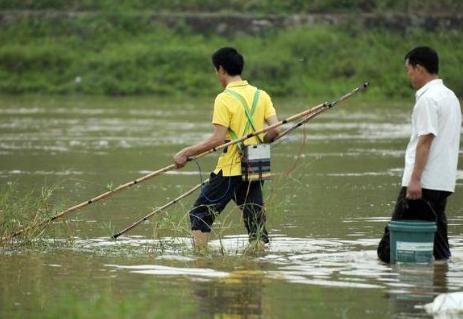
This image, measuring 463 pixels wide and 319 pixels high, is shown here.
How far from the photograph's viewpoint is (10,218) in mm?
11438

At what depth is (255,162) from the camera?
34.9 ft

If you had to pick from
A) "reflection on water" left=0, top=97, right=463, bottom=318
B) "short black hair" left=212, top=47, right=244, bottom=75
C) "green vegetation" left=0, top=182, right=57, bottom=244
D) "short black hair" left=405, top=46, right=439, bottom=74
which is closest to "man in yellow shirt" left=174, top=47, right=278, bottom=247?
"short black hair" left=212, top=47, right=244, bottom=75

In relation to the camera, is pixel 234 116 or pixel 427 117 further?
pixel 234 116

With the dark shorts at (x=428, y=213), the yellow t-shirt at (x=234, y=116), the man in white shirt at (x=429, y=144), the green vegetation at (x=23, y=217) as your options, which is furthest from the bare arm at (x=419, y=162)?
the green vegetation at (x=23, y=217)

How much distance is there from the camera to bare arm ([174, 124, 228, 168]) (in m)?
10.6

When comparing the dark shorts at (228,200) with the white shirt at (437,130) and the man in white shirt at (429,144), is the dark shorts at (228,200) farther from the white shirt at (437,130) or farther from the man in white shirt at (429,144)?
the white shirt at (437,130)

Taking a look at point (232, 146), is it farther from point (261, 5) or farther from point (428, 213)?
point (261, 5)

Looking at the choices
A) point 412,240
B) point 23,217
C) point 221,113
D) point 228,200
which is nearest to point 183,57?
point 23,217

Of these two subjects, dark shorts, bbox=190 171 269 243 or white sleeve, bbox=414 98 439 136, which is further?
dark shorts, bbox=190 171 269 243

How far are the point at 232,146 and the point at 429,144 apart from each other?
5.20 ft

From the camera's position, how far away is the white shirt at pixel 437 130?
995 centimetres

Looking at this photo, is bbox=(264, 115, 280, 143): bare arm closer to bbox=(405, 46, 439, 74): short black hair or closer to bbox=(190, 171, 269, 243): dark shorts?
bbox=(190, 171, 269, 243): dark shorts

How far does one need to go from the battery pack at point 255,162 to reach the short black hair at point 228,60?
24.3 inches

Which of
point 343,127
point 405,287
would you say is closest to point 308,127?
point 343,127
